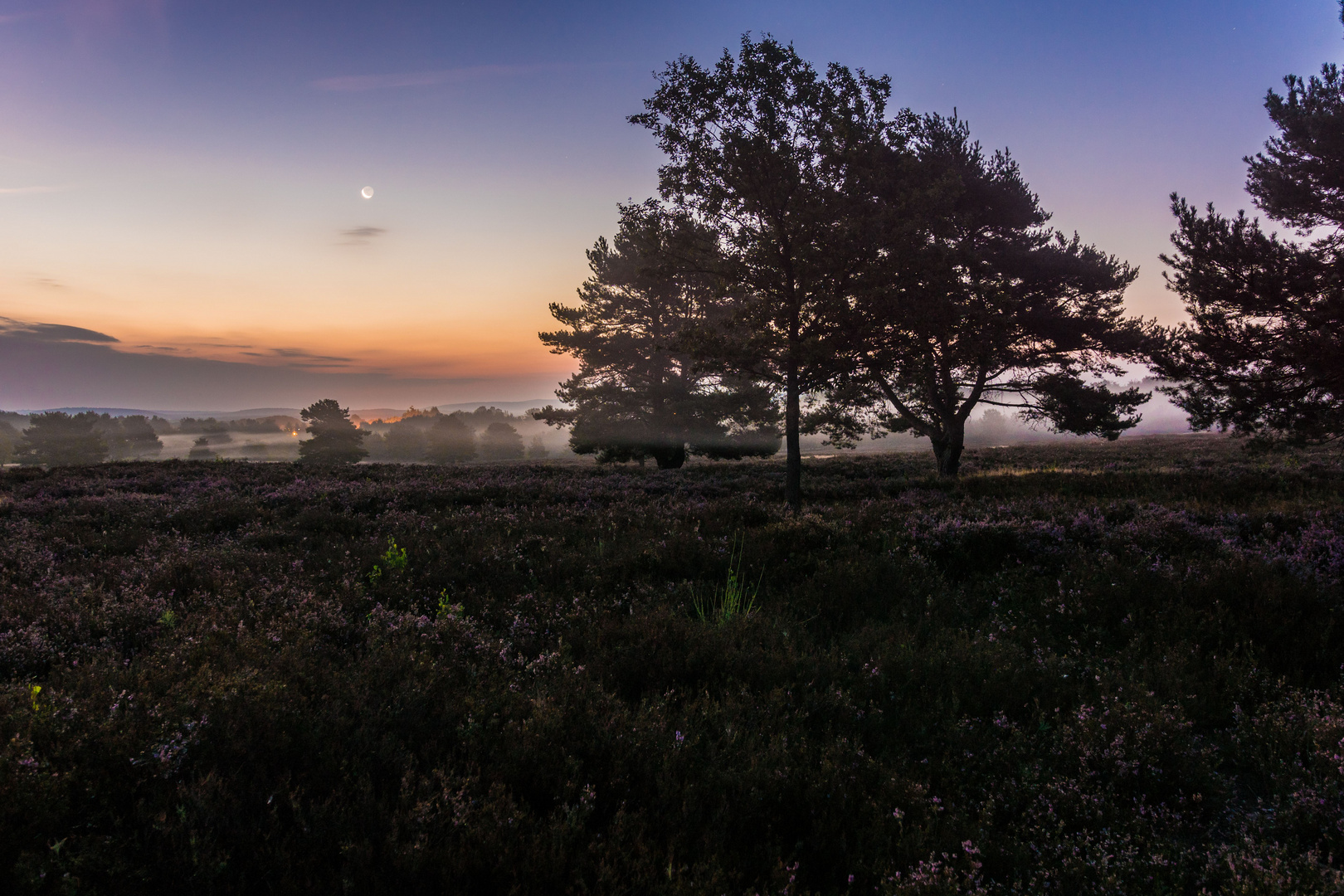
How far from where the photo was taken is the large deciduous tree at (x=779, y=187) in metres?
12.9

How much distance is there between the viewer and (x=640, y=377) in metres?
27.5

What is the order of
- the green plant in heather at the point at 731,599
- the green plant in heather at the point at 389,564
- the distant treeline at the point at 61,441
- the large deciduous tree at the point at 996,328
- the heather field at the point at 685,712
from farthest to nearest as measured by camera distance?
the distant treeline at the point at 61,441 → the large deciduous tree at the point at 996,328 → the green plant in heather at the point at 389,564 → the green plant in heather at the point at 731,599 → the heather field at the point at 685,712

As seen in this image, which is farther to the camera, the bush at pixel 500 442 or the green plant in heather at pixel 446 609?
the bush at pixel 500 442

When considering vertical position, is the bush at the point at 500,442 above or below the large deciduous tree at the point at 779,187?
below

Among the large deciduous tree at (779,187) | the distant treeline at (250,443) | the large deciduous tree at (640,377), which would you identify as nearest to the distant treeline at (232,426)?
the distant treeline at (250,443)

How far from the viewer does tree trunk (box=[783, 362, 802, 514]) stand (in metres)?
13.0

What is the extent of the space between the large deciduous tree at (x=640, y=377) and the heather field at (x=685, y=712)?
18543mm

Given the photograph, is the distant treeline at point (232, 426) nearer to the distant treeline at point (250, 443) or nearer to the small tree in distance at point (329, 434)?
the distant treeline at point (250, 443)

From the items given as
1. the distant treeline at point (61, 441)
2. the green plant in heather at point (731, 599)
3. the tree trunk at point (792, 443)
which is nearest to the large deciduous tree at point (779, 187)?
the tree trunk at point (792, 443)

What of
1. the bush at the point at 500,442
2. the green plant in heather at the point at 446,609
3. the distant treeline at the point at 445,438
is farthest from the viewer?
the bush at the point at 500,442

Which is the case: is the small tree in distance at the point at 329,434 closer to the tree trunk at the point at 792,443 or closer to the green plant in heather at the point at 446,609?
the tree trunk at the point at 792,443

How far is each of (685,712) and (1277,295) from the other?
17.6m

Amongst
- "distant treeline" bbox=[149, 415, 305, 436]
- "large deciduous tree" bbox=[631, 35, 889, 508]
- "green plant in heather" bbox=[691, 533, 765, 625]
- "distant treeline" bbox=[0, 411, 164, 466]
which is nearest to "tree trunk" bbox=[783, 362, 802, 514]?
"large deciduous tree" bbox=[631, 35, 889, 508]

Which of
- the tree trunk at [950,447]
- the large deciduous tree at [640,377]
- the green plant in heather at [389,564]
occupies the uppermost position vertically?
the large deciduous tree at [640,377]
